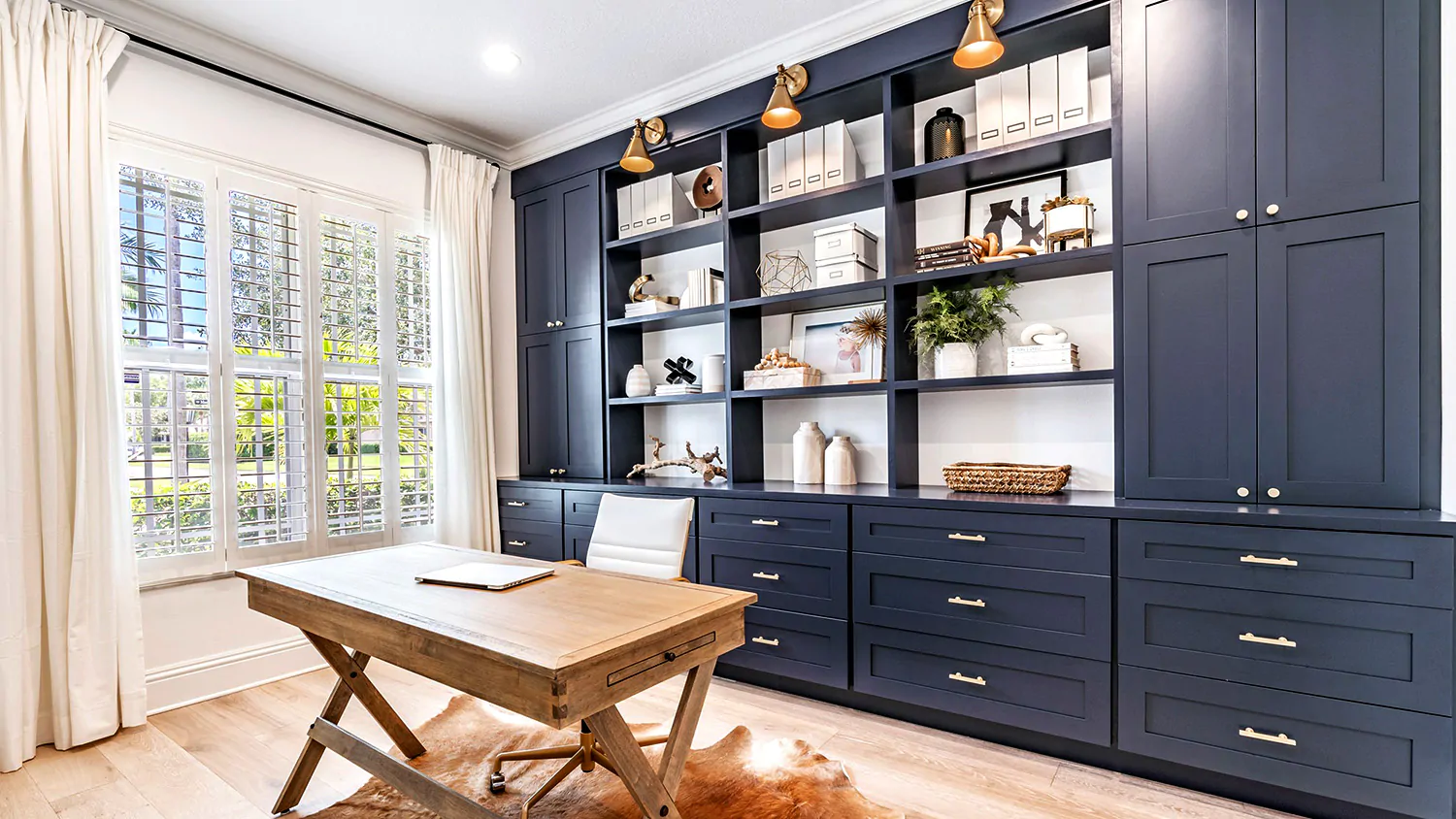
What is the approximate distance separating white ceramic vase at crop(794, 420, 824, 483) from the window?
2141 millimetres

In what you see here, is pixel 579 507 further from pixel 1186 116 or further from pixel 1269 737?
pixel 1186 116

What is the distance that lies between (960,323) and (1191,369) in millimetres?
818

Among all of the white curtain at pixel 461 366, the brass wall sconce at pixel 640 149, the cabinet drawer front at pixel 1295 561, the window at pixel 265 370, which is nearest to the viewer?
the cabinet drawer front at pixel 1295 561

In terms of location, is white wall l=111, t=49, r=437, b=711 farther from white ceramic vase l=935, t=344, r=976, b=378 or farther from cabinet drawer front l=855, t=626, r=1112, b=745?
white ceramic vase l=935, t=344, r=976, b=378

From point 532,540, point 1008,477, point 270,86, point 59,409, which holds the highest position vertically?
point 270,86

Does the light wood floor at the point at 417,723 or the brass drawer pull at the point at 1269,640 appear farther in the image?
the light wood floor at the point at 417,723

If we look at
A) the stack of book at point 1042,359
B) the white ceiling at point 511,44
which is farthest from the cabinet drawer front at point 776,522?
the white ceiling at point 511,44

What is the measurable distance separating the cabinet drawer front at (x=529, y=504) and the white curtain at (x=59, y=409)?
1703 mm

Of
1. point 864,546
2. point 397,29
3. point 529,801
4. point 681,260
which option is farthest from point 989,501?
point 397,29

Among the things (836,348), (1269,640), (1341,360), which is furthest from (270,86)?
(1269,640)

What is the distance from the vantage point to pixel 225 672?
10.2ft

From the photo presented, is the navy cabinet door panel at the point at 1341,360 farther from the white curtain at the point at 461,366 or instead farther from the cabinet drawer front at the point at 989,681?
the white curtain at the point at 461,366

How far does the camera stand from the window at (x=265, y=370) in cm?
289

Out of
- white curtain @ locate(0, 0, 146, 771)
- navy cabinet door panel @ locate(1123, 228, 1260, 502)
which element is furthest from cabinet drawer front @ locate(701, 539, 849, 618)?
white curtain @ locate(0, 0, 146, 771)
